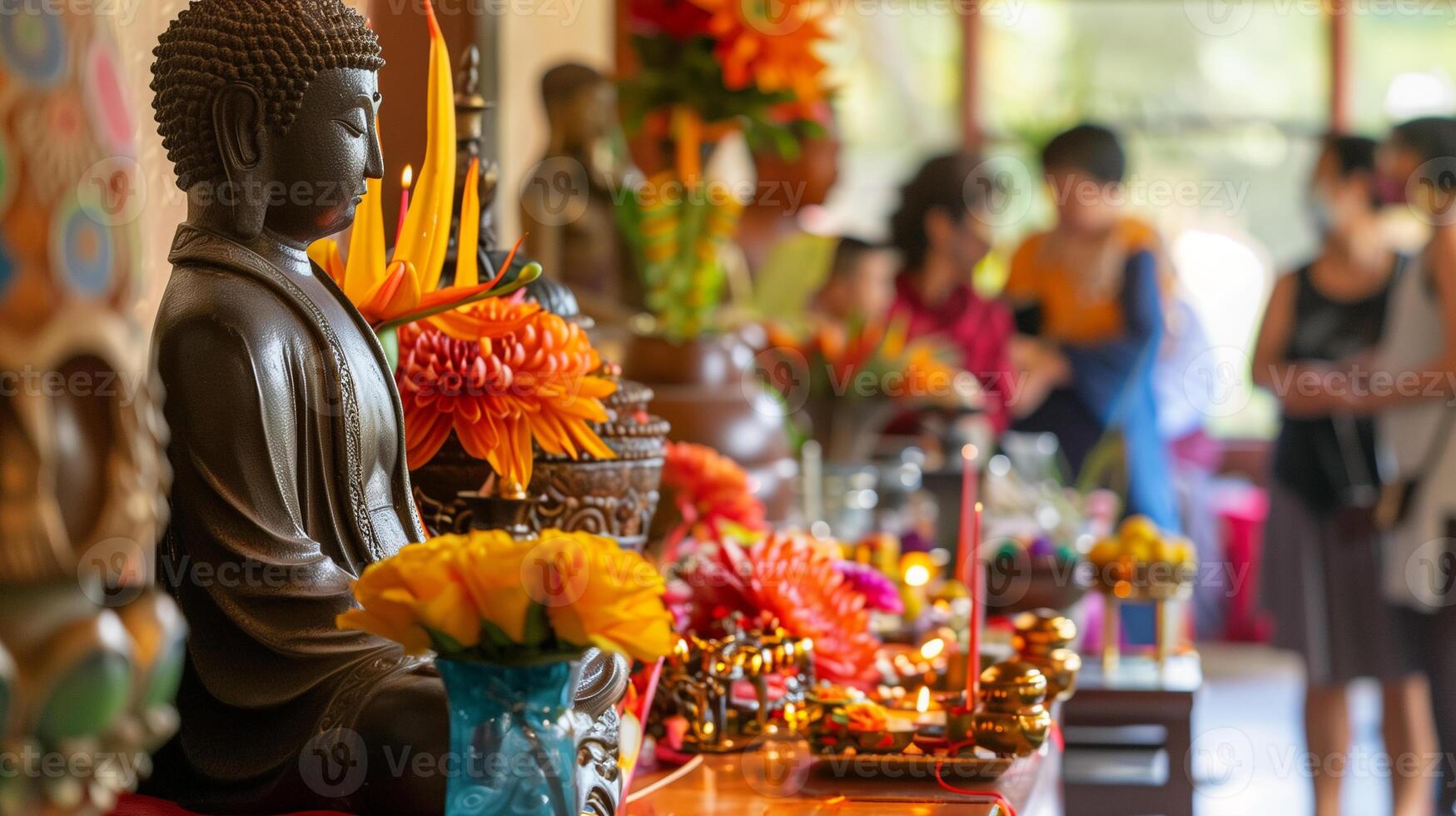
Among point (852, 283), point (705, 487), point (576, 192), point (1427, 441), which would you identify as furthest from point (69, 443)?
point (852, 283)

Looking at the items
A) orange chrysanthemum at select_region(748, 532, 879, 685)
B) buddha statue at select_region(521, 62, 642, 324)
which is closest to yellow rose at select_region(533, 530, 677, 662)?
orange chrysanthemum at select_region(748, 532, 879, 685)

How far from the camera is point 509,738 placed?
0.72 m

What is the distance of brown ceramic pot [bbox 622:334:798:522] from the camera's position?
1799 millimetres

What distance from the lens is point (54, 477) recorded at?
1.80ft

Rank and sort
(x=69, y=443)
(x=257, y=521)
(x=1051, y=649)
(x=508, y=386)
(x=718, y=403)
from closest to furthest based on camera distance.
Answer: (x=69, y=443) < (x=257, y=521) < (x=508, y=386) < (x=1051, y=649) < (x=718, y=403)

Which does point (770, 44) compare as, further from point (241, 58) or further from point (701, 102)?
point (241, 58)

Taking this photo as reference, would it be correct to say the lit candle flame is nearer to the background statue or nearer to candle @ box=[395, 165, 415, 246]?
candle @ box=[395, 165, 415, 246]

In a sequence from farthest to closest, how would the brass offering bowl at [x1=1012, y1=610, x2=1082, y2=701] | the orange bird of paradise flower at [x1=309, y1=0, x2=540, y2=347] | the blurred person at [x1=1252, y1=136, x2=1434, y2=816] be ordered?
1. the blurred person at [x1=1252, y1=136, x2=1434, y2=816]
2. the brass offering bowl at [x1=1012, y1=610, x2=1082, y2=701]
3. the orange bird of paradise flower at [x1=309, y1=0, x2=540, y2=347]

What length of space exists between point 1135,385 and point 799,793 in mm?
2976

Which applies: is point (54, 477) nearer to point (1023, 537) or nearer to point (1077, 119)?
point (1023, 537)

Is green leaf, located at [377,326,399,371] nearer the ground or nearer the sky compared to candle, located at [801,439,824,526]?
nearer the sky

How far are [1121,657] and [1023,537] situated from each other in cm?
36

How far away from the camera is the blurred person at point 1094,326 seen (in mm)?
3826

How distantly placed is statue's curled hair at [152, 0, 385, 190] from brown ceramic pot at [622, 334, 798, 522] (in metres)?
0.91
